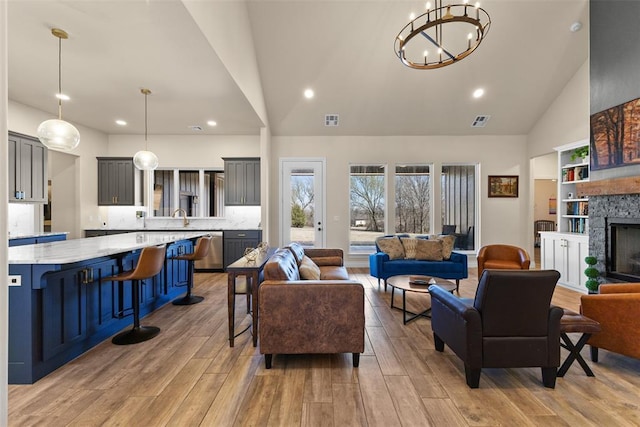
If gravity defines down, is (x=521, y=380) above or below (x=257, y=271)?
below

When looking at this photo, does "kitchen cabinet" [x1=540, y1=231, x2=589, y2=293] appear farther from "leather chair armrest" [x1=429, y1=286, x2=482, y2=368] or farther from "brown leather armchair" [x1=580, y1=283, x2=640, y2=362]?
"leather chair armrest" [x1=429, y1=286, x2=482, y2=368]

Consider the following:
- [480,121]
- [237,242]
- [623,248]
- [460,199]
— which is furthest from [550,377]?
[480,121]

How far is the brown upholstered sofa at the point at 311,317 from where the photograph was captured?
2.38 m

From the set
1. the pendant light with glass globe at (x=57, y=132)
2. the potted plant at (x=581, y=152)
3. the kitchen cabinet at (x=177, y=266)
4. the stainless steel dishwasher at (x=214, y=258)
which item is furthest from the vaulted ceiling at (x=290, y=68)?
the stainless steel dishwasher at (x=214, y=258)

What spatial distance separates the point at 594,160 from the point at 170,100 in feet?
21.0

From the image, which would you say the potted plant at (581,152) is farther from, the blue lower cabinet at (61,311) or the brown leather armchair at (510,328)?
the blue lower cabinet at (61,311)

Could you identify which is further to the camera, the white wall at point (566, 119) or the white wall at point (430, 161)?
the white wall at point (430, 161)

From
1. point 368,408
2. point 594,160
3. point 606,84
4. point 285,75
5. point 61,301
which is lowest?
point 368,408

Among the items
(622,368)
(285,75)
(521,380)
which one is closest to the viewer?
(521,380)

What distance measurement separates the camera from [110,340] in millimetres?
3006

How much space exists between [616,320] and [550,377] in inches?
31.9

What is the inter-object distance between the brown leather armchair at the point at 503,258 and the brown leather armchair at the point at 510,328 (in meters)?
2.75

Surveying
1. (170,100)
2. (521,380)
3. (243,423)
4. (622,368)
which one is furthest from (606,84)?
(170,100)

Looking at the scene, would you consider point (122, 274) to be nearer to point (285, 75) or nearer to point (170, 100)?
point (170, 100)
